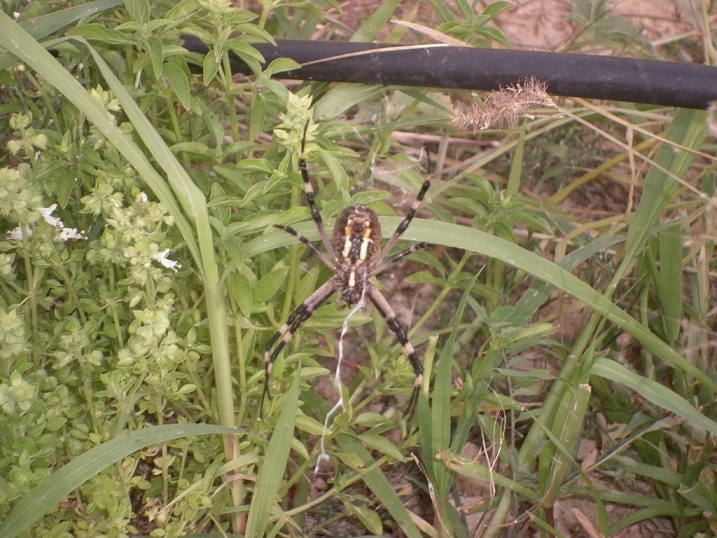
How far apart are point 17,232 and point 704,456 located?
241 cm

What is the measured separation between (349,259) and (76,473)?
1037mm

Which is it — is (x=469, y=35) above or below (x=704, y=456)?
above

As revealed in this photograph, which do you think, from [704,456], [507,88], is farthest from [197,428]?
[704,456]

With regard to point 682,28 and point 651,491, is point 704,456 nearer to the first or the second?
point 651,491

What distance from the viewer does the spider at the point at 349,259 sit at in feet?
7.40

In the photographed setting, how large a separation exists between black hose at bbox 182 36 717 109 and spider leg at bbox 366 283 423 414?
2.41ft

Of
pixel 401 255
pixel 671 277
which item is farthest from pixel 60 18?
pixel 671 277

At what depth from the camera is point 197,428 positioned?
2.10 meters

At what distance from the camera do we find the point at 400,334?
2.76 metres

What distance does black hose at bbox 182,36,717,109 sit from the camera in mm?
2344

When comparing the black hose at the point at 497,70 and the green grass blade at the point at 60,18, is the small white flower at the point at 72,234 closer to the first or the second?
the green grass blade at the point at 60,18

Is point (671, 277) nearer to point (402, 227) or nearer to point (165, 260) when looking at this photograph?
point (402, 227)

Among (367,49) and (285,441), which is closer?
(285,441)

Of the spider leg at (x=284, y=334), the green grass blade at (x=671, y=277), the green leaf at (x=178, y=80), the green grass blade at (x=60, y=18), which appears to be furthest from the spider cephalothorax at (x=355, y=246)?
the green grass blade at (x=671, y=277)
